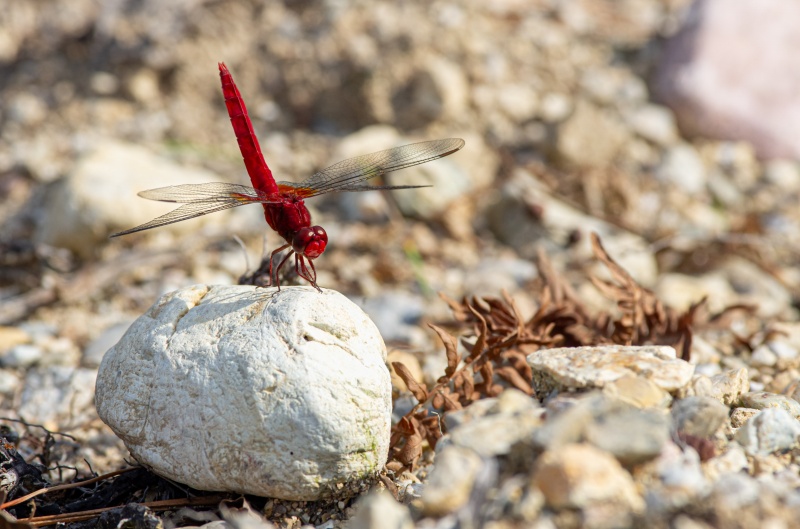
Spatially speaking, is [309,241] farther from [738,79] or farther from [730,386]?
[738,79]

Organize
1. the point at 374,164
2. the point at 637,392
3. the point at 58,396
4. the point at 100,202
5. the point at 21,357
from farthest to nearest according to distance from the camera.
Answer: the point at 100,202 → the point at 21,357 → the point at 58,396 → the point at 374,164 → the point at 637,392

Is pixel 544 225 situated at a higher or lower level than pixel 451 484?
lower

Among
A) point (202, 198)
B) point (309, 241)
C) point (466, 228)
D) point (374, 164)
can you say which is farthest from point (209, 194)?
point (466, 228)

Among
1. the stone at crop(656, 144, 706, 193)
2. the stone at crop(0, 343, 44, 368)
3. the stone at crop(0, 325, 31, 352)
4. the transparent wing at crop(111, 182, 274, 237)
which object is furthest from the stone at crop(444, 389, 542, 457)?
the stone at crop(656, 144, 706, 193)

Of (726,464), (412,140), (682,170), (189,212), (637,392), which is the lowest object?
(682,170)

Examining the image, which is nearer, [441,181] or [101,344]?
[101,344]

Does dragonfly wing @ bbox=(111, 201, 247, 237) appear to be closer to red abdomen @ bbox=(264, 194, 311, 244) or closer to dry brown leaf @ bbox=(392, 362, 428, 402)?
red abdomen @ bbox=(264, 194, 311, 244)

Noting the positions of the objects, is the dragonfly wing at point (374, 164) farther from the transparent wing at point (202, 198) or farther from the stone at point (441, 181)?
the stone at point (441, 181)

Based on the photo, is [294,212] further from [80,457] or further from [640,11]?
[640,11]
